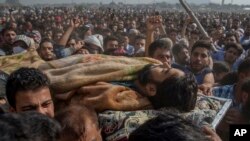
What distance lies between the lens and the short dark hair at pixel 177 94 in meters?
2.36

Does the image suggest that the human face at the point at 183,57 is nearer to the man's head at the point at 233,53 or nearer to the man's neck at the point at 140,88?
the man's head at the point at 233,53

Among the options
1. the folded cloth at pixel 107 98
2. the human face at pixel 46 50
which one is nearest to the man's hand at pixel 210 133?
the folded cloth at pixel 107 98

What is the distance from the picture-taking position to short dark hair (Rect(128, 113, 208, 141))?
4.69 ft

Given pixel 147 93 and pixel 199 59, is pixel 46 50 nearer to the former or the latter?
pixel 199 59

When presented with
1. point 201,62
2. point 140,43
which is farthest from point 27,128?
point 140,43

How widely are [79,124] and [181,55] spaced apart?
155 inches

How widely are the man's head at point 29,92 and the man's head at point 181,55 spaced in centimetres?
350

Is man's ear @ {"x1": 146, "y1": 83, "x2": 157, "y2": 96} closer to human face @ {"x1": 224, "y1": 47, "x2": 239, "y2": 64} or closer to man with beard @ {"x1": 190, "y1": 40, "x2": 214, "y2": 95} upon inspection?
man with beard @ {"x1": 190, "y1": 40, "x2": 214, "y2": 95}

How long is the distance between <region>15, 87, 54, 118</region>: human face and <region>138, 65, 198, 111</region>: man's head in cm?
55

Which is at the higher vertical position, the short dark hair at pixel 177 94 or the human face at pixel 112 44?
the short dark hair at pixel 177 94

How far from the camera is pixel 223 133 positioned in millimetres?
3123

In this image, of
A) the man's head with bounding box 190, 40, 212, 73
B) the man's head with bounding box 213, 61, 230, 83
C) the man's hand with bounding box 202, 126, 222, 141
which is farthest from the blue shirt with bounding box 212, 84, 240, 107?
the man's hand with bounding box 202, 126, 222, 141

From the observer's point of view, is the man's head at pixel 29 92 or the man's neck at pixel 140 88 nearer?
the man's head at pixel 29 92

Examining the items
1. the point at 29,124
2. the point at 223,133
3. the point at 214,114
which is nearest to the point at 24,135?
the point at 29,124
